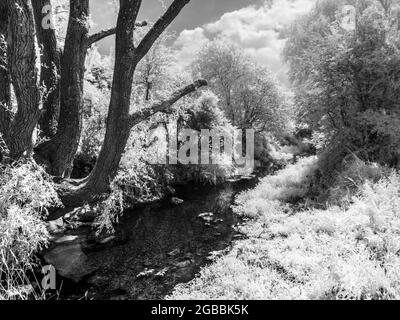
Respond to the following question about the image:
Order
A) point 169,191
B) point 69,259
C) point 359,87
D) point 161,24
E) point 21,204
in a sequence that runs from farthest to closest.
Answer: point 169,191, point 359,87, point 69,259, point 21,204, point 161,24

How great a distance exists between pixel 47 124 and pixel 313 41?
12.5 m

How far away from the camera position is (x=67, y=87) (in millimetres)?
6191

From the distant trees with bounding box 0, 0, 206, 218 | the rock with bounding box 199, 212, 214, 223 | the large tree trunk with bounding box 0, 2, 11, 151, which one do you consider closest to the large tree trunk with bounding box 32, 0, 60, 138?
the distant trees with bounding box 0, 0, 206, 218

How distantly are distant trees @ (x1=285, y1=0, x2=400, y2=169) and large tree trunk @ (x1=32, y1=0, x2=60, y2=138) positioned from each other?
10.7 m

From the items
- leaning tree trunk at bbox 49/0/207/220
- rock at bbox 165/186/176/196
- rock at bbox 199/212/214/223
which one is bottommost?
rock at bbox 199/212/214/223

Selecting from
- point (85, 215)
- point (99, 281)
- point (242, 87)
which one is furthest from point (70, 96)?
point (242, 87)

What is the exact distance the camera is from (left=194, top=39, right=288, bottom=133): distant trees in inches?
1244

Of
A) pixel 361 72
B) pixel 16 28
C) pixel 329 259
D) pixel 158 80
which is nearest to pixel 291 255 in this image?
pixel 329 259

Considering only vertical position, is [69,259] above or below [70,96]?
below

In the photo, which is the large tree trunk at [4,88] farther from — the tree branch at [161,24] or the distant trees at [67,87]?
the tree branch at [161,24]

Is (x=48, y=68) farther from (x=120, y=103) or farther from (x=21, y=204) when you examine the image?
(x=21, y=204)

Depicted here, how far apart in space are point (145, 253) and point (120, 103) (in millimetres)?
4826

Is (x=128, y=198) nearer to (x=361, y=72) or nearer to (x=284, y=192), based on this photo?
(x=284, y=192)
